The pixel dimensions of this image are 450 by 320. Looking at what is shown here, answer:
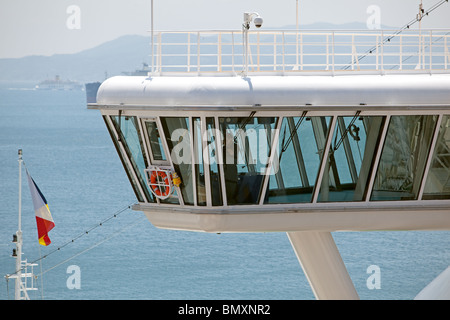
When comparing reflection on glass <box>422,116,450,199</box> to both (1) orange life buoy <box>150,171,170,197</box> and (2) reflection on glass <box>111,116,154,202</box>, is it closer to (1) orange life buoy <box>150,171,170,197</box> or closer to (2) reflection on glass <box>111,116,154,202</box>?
(1) orange life buoy <box>150,171,170,197</box>

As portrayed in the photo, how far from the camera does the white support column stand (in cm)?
1986

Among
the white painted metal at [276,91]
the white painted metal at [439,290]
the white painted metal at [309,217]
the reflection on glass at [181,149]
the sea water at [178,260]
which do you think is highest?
the white painted metal at [276,91]

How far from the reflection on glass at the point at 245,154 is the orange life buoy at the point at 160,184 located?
4.00 feet

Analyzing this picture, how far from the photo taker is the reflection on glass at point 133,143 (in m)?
18.3

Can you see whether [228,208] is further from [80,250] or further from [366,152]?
[80,250]

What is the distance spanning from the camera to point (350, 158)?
59.4ft

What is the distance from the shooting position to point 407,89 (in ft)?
59.1

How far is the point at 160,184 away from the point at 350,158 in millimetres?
3682

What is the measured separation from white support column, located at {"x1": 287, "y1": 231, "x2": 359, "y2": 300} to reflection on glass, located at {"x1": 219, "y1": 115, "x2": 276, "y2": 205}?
2.52 meters

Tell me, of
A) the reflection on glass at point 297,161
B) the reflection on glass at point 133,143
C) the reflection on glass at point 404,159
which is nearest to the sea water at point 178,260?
the reflection on glass at point 133,143

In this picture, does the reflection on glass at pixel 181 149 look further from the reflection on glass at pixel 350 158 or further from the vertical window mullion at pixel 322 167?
the reflection on glass at pixel 350 158
